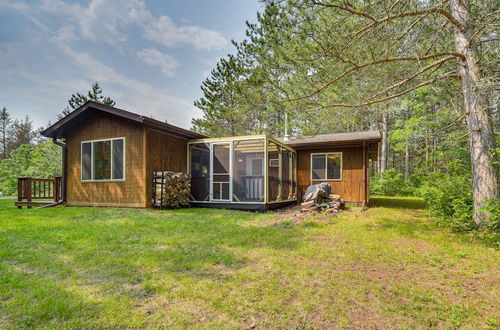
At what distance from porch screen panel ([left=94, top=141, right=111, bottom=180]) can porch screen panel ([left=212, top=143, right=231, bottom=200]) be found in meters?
3.29

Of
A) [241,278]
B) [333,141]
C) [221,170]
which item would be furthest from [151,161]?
[333,141]

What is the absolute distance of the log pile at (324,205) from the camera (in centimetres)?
702

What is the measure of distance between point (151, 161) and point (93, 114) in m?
2.78

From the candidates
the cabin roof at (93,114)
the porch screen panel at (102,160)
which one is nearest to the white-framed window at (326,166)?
the cabin roof at (93,114)

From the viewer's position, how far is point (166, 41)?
539 inches

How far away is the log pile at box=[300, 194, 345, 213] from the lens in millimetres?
7021

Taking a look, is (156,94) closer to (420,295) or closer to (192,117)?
(192,117)

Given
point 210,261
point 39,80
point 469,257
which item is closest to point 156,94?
point 39,80

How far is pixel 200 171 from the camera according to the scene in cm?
834

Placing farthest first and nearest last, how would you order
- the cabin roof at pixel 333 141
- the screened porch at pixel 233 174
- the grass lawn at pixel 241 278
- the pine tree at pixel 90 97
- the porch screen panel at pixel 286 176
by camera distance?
the pine tree at pixel 90 97 < the porch screen panel at pixel 286 176 < the cabin roof at pixel 333 141 < the screened porch at pixel 233 174 < the grass lawn at pixel 241 278

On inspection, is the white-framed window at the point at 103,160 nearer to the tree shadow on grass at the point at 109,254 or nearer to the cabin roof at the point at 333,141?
the tree shadow on grass at the point at 109,254

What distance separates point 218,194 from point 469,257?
20.0 ft

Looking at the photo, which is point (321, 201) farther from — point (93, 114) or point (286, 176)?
point (93, 114)

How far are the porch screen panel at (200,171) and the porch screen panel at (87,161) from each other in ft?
10.6
